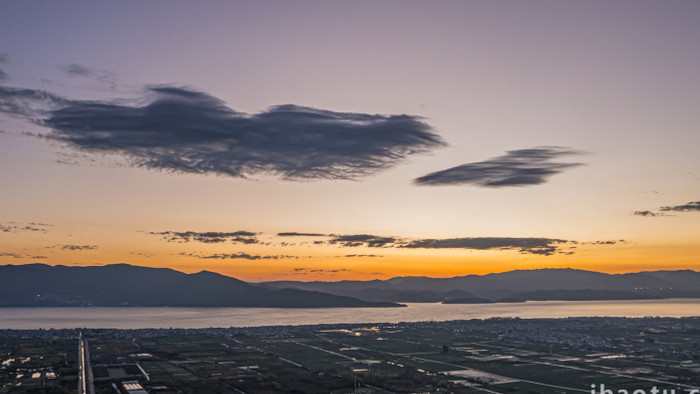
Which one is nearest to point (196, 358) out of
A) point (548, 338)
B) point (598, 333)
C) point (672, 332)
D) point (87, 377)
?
point (87, 377)

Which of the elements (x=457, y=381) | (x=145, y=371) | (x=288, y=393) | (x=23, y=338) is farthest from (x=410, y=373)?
(x=23, y=338)

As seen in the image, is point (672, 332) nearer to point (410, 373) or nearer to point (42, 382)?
point (410, 373)

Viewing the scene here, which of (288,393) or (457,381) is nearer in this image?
(288,393)

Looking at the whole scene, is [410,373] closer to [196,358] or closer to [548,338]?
[196,358]

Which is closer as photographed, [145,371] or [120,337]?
[145,371]

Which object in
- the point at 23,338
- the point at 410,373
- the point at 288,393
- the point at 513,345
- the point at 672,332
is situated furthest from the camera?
the point at 672,332

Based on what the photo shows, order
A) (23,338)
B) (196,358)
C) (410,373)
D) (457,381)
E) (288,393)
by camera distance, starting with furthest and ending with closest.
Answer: (23,338) → (196,358) → (410,373) → (457,381) → (288,393)

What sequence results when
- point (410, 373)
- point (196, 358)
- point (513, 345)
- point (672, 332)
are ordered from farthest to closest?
point (672, 332)
point (513, 345)
point (196, 358)
point (410, 373)

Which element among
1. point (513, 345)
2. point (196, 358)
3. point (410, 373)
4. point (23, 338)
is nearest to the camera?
point (410, 373)

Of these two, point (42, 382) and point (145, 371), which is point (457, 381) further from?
point (42, 382)
